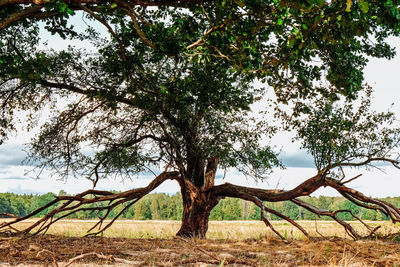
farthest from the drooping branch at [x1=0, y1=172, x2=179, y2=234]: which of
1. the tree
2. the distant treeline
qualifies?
the distant treeline

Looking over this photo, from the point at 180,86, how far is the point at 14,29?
6.30 meters

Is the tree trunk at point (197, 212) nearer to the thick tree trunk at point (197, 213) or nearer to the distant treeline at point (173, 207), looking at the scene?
the thick tree trunk at point (197, 213)

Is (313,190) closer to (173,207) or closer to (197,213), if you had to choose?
(197,213)

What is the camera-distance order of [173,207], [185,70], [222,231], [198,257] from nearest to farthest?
[198,257]
[185,70]
[222,231]
[173,207]

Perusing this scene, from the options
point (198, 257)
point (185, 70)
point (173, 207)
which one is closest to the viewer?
point (198, 257)

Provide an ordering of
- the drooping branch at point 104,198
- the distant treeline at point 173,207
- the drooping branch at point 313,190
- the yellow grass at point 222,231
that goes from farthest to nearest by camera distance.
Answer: the distant treeline at point 173,207, the yellow grass at point 222,231, the drooping branch at point 104,198, the drooping branch at point 313,190

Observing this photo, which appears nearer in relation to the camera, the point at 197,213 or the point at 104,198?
the point at 104,198

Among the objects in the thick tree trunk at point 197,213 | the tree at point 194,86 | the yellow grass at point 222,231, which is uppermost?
the tree at point 194,86

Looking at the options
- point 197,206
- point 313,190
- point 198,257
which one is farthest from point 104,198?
point 313,190

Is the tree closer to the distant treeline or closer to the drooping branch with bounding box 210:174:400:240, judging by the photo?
the drooping branch with bounding box 210:174:400:240

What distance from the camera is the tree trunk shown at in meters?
13.5

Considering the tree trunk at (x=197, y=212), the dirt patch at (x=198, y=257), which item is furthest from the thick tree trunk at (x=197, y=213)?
the dirt patch at (x=198, y=257)

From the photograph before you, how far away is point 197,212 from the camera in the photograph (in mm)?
13562

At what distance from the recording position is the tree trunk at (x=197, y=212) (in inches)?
531
